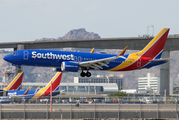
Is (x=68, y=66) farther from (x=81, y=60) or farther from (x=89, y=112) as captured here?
(x=89, y=112)

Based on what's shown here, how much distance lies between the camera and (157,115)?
48188 millimetres

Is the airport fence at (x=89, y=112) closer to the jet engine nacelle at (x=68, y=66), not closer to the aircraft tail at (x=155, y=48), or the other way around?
the jet engine nacelle at (x=68, y=66)

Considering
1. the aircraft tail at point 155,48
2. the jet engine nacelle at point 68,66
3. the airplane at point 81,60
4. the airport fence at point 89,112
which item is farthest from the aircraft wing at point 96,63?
the aircraft tail at point 155,48

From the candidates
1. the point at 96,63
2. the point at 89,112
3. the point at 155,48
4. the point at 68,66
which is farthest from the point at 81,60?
the point at 155,48

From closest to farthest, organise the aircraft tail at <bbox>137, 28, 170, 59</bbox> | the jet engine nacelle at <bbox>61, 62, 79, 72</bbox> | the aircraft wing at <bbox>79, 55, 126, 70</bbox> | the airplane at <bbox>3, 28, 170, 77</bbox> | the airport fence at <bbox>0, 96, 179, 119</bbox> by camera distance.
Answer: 1. the airport fence at <bbox>0, 96, 179, 119</bbox>
2. the airplane at <bbox>3, 28, 170, 77</bbox>
3. the jet engine nacelle at <bbox>61, 62, 79, 72</bbox>
4. the aircraft wing at <bbox>79, 55, 126, 70</bbox>
5. the aircraft tail at <bbox>137, 28, 170, 59</bbox>

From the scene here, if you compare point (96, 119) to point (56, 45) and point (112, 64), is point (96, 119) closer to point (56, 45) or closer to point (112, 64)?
point (112, 64)

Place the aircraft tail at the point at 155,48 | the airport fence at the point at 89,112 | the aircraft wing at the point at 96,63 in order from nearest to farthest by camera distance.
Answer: the airport fence at the point at 89,112 → the aircraft wing at the point at 96,63 → the aircraft tail at the point at 155,48

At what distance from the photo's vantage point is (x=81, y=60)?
59.7 metres

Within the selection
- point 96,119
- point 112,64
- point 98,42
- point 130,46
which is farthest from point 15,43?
point 96,119

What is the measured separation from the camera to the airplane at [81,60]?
185 ft

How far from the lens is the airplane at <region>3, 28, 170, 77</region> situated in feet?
185

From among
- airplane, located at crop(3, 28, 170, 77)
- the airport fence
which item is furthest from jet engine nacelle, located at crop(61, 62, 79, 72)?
the airport fence

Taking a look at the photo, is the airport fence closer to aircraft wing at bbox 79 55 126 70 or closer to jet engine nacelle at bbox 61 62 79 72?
jet engine nacelle at bbox 61 62 79 72

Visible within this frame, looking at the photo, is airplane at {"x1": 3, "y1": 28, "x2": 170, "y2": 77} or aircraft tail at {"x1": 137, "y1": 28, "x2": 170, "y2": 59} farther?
aircraft tail at {"x1": 137, "y1": 28, "x2": 170, "y2": 59}
